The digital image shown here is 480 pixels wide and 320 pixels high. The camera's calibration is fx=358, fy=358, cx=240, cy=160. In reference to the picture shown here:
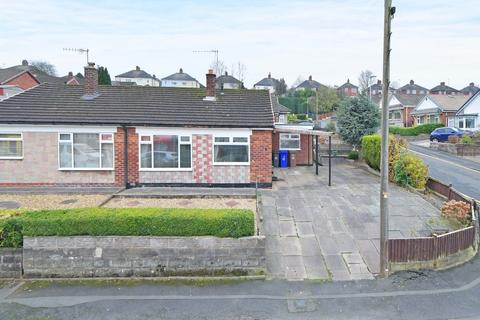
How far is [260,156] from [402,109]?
49303 mm

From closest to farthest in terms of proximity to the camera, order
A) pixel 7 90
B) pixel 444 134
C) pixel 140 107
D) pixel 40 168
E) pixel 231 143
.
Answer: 1. pixel 40 168
2. pixel 231 143
3. pixel 140 107
4. pixel 444 134
5. pixel 7 90

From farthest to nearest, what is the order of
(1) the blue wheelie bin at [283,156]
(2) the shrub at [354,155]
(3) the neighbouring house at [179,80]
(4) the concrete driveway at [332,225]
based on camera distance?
(3) the neighbouring house at [179,80], (2) the shrub at [354,155], (1) the blue wheelie bin at [283,156], (4) the concrete driveway at [332,225]

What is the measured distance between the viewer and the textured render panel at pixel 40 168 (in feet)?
50.9

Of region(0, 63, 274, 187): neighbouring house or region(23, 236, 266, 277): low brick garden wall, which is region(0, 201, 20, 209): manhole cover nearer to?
region(0, 63, 274, 187): neighbouring house

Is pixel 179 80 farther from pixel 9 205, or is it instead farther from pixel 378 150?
pixel 9 205

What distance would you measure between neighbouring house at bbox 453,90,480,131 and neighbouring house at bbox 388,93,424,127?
1402 cm

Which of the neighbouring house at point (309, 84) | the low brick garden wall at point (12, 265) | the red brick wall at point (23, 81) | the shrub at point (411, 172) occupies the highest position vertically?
the neighbouring house at point (309, 84)

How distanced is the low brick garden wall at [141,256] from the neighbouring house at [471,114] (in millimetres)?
41135

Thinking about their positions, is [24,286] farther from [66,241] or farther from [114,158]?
[114,158]

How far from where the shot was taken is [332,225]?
11.2 m

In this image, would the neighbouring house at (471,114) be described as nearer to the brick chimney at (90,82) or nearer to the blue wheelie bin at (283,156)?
the blue wheelie bin at (283,156)

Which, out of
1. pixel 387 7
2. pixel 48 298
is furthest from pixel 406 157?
pixel 48 298

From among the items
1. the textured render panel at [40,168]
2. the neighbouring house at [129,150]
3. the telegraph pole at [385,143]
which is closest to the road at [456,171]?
the telegraph pole at [385,143]

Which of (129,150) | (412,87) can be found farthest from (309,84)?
(129,150)
